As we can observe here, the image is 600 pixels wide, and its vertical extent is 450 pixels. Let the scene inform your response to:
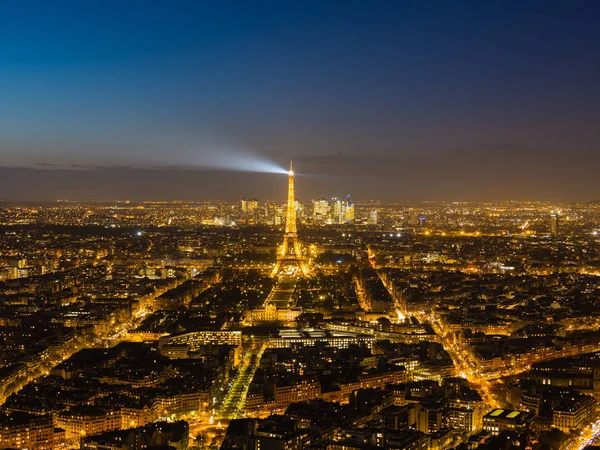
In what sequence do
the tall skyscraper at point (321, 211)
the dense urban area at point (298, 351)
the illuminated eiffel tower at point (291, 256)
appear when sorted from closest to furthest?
the dense urban area at point (298, 351)
the illuminated eiffel tower at point (291, 256)
the tall skyscraper at point (321, 211)

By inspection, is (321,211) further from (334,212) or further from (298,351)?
(298,351)

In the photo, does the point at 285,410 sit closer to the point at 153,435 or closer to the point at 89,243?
the point at 153,435

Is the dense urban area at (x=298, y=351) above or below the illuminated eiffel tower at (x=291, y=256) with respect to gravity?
below

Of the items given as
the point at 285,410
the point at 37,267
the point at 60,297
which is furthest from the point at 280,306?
the point at 37,267

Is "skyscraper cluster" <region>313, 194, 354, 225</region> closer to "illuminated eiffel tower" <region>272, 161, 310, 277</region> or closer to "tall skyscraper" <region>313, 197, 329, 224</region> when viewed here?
"tall skyscraper" <region>313, 197, 329, 224</region>

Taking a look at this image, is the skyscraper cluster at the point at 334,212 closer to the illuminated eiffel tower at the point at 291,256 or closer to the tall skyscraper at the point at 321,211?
the tall skyscraper at the point at 321,211

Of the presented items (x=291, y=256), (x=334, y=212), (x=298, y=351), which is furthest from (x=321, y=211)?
(x=298, y=351)

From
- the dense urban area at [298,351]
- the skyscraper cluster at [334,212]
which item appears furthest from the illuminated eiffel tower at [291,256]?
the skyscraper cluster at [334,212]

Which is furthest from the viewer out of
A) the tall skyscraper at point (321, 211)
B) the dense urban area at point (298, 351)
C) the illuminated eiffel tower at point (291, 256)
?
the tall skyscraper at point (321, 211)
